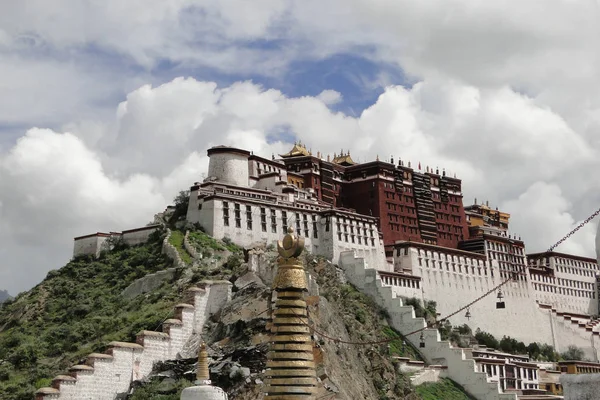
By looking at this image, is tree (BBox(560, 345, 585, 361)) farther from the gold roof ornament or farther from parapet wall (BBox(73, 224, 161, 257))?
the gold roof ornament

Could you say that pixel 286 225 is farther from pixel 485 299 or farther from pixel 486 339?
pixel 485 299

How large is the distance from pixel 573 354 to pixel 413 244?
1754 cm

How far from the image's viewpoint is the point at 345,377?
41.9 m

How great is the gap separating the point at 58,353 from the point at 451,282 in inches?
1447

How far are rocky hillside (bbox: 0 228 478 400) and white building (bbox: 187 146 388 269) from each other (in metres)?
2.45

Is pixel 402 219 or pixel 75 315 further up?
pixel 402 219

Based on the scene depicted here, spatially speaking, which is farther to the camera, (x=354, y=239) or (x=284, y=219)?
(x=354, y=239)

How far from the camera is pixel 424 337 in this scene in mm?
58969

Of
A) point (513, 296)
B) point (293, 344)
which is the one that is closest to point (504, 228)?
point (513, 296)

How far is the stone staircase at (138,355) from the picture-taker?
119ft

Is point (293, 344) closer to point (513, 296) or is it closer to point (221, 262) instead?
point (221, 262)

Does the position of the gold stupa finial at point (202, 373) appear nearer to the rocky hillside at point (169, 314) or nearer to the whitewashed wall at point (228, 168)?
the rocky hillside at point (169, 314)

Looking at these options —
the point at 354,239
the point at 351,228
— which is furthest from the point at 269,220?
the point at 354,239

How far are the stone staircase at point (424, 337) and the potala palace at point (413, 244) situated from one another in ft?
0.23
